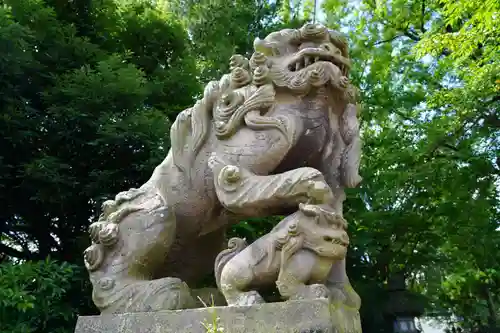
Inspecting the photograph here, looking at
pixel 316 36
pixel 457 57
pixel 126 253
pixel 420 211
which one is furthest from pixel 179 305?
pixel 457 57

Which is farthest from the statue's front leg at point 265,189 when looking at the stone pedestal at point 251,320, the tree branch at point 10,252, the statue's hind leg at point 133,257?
the tree branch at point 10,252

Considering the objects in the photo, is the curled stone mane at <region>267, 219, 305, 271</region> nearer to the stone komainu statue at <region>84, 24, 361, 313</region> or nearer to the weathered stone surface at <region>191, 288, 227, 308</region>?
the stone komainu statue at <region>84, 24, 361, 313</region>

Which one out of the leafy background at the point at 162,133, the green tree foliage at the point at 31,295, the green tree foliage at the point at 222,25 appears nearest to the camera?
the green tree foliage at the point at 31,295

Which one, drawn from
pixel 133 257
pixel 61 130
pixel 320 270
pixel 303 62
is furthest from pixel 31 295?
pixel 303 62

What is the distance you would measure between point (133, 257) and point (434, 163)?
480cm

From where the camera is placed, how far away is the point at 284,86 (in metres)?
2.81

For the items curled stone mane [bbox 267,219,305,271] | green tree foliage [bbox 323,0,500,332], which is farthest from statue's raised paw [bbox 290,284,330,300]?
green tree foliage [bbox 323,0,500,332]

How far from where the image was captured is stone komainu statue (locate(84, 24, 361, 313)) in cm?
256

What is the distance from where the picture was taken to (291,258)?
7.68 feet

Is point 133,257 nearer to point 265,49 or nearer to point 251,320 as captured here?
point 251,320

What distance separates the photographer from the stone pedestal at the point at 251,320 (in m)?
2.16

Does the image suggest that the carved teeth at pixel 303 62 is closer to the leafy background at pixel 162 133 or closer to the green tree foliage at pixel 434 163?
the leafy background at pixel 162 133

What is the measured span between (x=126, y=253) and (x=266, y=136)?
952 mm

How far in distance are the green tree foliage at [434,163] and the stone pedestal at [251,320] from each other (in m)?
3.94
